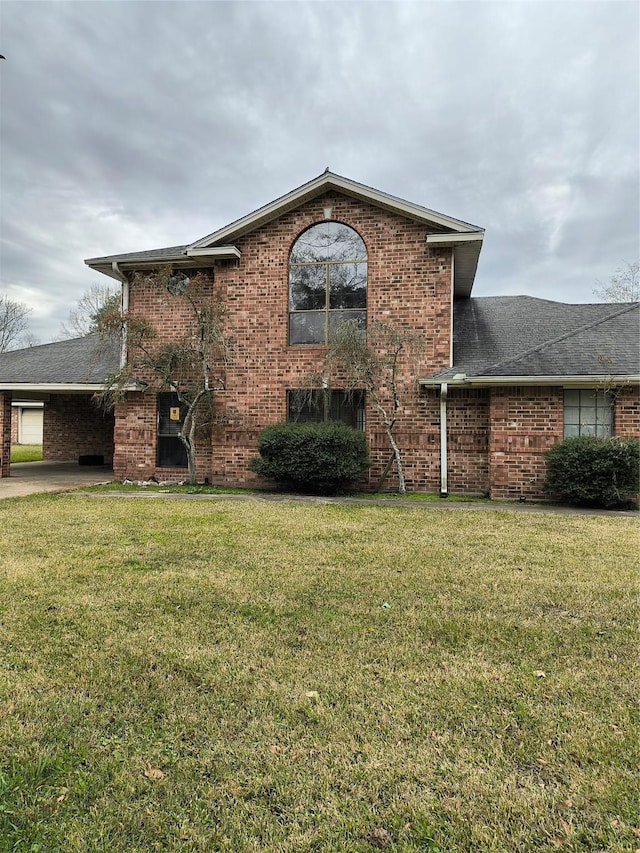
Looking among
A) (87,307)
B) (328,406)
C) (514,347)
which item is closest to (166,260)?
(328,406)

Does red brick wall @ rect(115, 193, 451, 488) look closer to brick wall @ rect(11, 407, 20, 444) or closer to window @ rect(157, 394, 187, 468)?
window @ rect(157, 394, 187, 468)

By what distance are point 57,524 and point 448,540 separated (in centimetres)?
555

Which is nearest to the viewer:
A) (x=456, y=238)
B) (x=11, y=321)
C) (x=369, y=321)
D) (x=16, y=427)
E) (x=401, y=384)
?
(x=456, y=238)

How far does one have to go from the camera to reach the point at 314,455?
10.2 metres

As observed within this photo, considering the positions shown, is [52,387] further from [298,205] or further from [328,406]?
[298,205]

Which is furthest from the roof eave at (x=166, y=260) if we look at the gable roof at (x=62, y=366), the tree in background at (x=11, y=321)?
the tree in background at (x=11, y=321)

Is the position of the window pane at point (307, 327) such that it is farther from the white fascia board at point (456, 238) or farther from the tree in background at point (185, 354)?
the white fascia board at point (456, 238)

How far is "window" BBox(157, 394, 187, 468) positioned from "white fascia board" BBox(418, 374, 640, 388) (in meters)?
6.52

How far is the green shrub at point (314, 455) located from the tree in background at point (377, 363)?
834 mm

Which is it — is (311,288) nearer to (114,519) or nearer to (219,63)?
(219,63)

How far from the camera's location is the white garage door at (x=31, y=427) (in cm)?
3231

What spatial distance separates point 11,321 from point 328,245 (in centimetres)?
3384

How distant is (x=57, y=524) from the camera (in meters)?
7.29

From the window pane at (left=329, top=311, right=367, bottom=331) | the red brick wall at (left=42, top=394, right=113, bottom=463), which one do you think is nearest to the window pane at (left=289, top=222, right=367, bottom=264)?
the window pane at (left=329, top=311, right=367, bottom=331)
